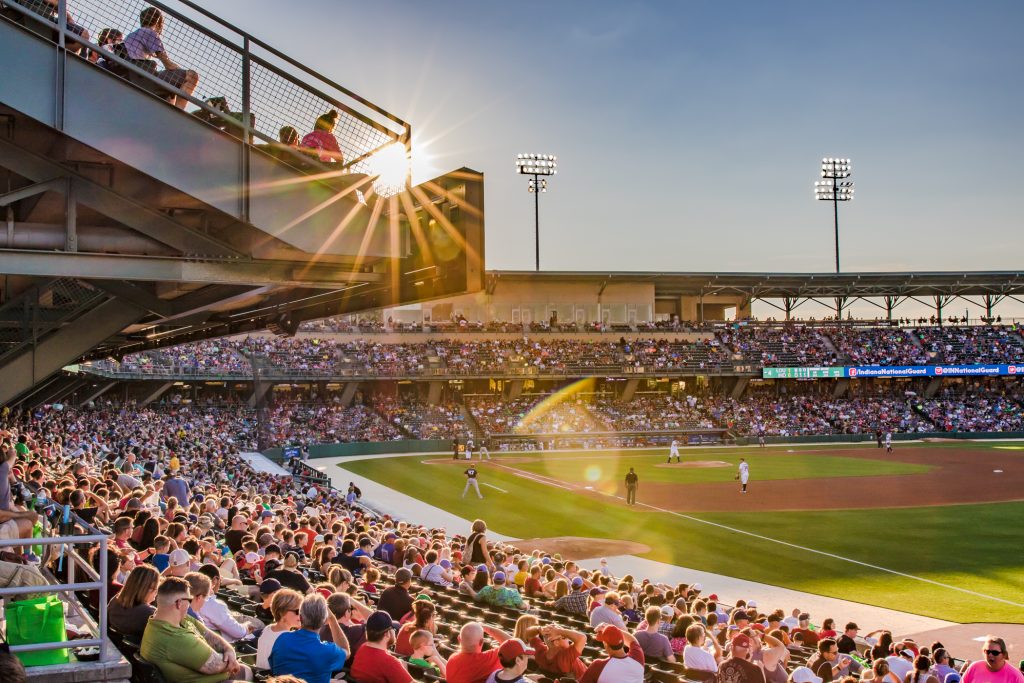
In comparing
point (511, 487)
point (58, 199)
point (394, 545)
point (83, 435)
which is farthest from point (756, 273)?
point (58, 199)

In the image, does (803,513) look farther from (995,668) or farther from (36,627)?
(36,627)

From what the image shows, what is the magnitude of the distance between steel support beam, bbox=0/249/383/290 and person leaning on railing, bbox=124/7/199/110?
1.38 m

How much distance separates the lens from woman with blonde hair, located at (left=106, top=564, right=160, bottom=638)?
6.27 meters

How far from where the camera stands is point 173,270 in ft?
25.7

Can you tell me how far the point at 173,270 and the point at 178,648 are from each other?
3.63m

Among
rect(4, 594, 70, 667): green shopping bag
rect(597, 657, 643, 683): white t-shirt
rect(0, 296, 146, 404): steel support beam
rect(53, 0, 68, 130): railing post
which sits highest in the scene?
rect(53, 0, 68, 130): railing post

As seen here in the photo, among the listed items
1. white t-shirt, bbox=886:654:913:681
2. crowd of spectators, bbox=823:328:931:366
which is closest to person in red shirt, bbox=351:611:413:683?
white t-shirt, bbox=886:654:913:681

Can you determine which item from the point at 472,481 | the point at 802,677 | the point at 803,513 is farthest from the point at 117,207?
the point at 472,481

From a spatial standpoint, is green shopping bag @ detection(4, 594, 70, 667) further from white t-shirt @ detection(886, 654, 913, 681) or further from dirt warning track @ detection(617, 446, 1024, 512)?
dirt warning track @ detection(617, 446, 1024, 512)

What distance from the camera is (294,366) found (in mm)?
63094

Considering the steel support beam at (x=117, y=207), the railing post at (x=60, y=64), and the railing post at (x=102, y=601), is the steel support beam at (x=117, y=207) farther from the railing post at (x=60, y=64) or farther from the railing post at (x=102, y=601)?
the railing post at (x=102, y=601)

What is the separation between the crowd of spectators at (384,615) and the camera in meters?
6.02

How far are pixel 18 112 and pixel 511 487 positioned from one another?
32.6 m

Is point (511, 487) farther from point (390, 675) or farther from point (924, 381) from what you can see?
point (924, 381)
